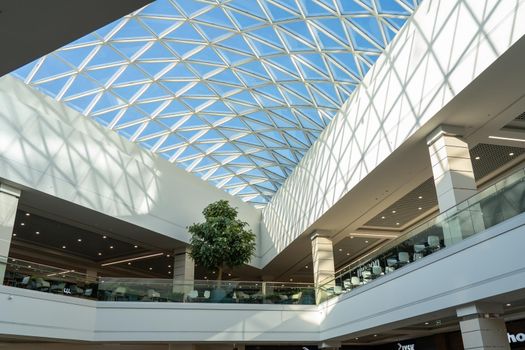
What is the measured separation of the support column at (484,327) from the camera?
1267 centimetres

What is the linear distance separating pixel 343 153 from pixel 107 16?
18710 mm

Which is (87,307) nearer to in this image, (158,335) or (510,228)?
(158,335)

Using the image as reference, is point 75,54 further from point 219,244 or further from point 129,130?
point 219,244

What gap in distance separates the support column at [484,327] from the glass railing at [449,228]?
192cm

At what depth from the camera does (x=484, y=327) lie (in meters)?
12.7

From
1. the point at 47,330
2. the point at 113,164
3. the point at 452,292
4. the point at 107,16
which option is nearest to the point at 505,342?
the point at 452,292

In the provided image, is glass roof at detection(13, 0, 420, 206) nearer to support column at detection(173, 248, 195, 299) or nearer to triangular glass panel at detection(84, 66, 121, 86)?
triangular glass panel at detection(84, 66, 121, 86)

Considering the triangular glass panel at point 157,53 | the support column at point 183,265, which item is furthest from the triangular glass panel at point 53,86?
the support column at point 183,265

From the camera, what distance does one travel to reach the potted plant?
26719 millimetres

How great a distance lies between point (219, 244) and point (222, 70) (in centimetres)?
969

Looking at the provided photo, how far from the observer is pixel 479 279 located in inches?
483

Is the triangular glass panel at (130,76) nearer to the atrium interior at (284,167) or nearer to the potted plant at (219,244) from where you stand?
the atrium interior at (284,167)

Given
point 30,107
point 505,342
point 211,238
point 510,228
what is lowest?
point 505,342

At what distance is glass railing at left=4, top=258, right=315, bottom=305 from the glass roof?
30.9 feet
